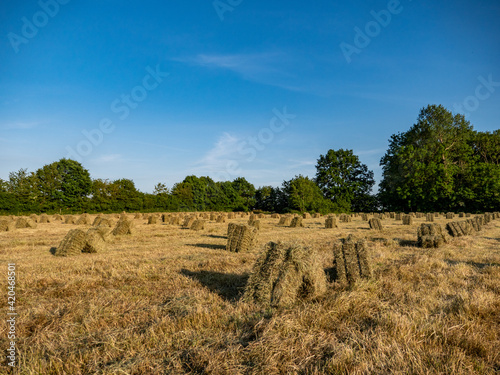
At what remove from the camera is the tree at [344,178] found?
230 feet

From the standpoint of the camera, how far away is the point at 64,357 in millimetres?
3037

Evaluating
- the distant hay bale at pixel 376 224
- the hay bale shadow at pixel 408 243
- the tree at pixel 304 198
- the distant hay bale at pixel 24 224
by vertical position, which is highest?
the tree at pixel 304 198

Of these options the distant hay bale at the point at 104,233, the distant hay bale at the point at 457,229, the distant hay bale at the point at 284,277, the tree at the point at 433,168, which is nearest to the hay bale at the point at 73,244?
the distant hay bale at the point at 104,233

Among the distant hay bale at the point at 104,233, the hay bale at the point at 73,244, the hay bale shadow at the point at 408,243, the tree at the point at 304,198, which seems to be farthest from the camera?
the tree at the point at 304,198

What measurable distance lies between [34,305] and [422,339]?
5.95 meters

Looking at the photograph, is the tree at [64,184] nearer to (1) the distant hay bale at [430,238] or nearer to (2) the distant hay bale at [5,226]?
(2) the distant hay bale at [5,226]

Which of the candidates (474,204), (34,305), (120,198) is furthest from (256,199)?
(34,305)

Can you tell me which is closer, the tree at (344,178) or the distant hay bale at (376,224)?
the distant hay bale at (376,224)

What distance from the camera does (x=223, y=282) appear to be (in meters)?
6.23

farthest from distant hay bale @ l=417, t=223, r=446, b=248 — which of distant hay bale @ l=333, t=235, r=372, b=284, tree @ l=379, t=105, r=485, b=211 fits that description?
tree @ l=379, t=105, r=485, b=211

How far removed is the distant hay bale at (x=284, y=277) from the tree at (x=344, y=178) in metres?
65.7

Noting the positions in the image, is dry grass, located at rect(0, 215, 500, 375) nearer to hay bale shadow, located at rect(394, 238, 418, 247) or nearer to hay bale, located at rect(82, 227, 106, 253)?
hay bale, located at rect(82, 227, 106, 253)

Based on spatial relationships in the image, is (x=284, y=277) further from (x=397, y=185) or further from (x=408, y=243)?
(x=397, y=185)

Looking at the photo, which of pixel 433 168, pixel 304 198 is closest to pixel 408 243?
pixel 304 198
